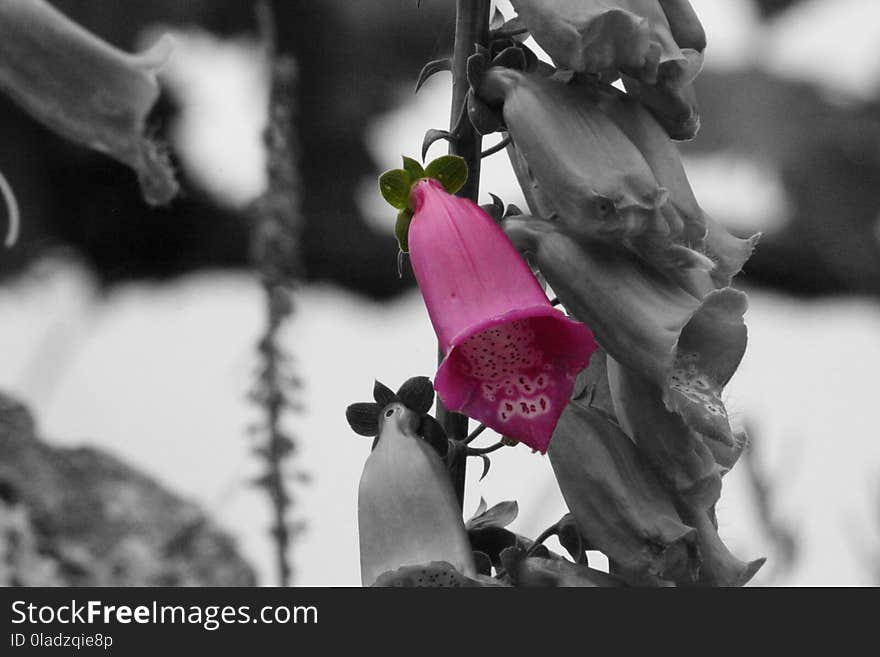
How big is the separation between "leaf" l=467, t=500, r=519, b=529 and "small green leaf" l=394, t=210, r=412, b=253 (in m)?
0.13

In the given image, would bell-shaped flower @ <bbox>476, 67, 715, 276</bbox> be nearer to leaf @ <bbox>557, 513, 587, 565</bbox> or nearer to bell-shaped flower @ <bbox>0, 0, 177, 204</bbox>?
leaf @ <bbox>557, 513, 587, 565</bbox>

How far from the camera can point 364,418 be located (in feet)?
2.15

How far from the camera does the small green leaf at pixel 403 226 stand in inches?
25.5

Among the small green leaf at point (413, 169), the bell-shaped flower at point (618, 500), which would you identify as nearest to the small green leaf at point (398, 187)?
the small green leaf at point (413, 169)

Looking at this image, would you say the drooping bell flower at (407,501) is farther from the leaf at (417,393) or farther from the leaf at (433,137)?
the leaf at (433,137)

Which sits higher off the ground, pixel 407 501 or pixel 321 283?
pixel 321 283

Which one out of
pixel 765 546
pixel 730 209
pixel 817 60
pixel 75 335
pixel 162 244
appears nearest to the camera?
pixel 765 546

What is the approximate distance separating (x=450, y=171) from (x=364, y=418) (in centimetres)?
12

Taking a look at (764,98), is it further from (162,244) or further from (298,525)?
(298,525)

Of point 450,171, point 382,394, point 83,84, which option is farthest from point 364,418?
point 83,84

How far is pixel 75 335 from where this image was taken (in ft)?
3.98

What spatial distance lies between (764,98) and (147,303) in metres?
2.07

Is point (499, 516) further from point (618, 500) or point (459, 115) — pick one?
point (459, 115)

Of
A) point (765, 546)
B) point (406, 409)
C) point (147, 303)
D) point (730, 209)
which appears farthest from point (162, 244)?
point (406, 409)
